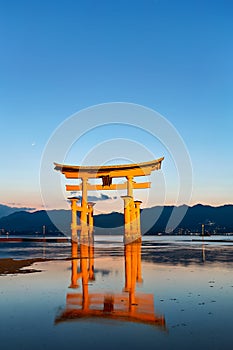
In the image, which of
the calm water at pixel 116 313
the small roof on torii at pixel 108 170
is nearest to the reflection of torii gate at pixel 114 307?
the calm water at pixel 116 313

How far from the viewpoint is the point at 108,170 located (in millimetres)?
44188

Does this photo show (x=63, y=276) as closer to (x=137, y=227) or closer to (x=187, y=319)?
(x=187, y=319)

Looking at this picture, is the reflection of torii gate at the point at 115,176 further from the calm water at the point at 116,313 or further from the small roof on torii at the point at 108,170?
the calm water at the point at 116,313

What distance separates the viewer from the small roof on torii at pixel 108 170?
42125 millimetres

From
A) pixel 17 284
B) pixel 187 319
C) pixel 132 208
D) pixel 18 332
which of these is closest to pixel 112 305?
pixel 187 319

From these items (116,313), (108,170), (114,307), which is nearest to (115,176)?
(108,170)

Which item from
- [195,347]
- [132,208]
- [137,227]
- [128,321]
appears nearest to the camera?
[195,347]

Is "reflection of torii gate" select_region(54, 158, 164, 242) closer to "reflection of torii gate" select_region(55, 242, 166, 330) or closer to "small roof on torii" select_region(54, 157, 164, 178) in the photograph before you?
"small roof on torii" select_region(54, 157, 164, 178)

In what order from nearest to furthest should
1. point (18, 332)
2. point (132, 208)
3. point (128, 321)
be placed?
1. point (18, 332)
2. point (128, 321)
3. point (132, 208)

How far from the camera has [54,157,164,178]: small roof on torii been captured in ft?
138

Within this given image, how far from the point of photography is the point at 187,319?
675 centimetres

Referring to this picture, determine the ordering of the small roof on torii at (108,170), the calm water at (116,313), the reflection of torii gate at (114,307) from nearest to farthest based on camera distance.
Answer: the calm water at (116,313), the reflection of torii gate at (114,307), the small roof on torii at (108,170)

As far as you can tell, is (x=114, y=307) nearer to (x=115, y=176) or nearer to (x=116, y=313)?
(x=116, y=313)

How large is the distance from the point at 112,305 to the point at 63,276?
20.4ft
